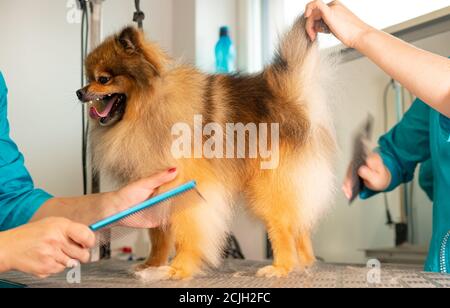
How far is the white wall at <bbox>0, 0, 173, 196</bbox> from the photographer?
1.48 m

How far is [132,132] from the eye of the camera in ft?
3.16

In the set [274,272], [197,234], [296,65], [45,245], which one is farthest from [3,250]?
[296,65]

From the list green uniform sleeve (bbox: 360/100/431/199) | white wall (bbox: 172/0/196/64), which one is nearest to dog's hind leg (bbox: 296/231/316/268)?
green uniform sleeve (bbox: 360/100/431/199)

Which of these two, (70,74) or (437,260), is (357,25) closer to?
(437,260)

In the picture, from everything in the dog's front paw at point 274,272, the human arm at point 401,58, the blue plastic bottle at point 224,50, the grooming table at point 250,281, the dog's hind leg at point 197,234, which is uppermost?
the blue plastic bottle at point 224,50

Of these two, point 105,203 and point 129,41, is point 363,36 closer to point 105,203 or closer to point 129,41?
point 129,41

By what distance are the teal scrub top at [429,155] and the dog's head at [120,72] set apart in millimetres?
573

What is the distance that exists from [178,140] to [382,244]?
1.03 meters

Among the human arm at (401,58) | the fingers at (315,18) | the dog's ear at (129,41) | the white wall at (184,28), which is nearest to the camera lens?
the human arm at (401,58)

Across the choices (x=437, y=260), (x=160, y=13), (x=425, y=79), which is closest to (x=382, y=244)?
(x=437, y=260)

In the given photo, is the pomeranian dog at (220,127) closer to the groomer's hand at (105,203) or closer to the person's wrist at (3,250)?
the groomer's hand at (105,203)

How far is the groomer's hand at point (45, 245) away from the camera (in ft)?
2.15

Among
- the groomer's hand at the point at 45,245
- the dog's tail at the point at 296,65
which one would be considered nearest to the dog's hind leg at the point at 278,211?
the dog's tail at the point at 296,65

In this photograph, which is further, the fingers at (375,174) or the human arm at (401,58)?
the fingers at (375,174)
